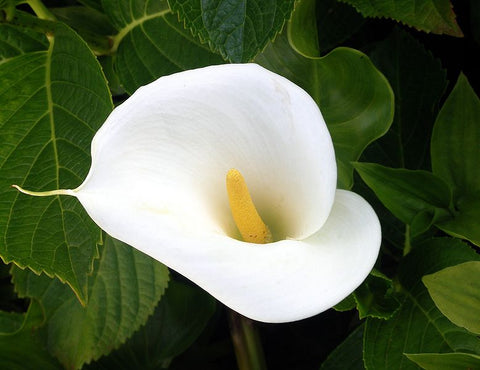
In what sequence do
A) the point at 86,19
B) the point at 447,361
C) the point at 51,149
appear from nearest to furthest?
the point at 447,361, the point at 51,149, the point at 86,19

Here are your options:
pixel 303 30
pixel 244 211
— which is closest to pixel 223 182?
pixel 244 211

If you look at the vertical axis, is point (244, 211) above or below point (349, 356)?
above

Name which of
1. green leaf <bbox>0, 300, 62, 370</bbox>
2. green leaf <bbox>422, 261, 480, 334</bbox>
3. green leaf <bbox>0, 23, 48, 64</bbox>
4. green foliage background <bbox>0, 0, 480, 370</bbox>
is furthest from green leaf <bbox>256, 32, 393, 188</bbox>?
green leaf <bbox>0, 300, 62, 370</bbox>

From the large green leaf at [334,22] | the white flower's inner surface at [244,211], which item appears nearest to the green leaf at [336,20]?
the large green leaf at [334,22]

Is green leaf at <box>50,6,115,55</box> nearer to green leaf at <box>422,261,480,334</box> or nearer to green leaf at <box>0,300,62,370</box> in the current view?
green leaf at <box>0,300,62,370</box>

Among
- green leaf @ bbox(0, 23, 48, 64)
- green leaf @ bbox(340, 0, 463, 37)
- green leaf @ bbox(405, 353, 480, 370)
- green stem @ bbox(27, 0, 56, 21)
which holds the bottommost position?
green leaf @ bbox(405, 353, 480, 370)

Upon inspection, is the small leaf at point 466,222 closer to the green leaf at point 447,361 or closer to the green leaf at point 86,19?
the green leaf at point 447,361

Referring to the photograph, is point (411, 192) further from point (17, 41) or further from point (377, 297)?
point (17, 41)

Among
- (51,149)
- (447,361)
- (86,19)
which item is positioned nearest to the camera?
(447,361)
